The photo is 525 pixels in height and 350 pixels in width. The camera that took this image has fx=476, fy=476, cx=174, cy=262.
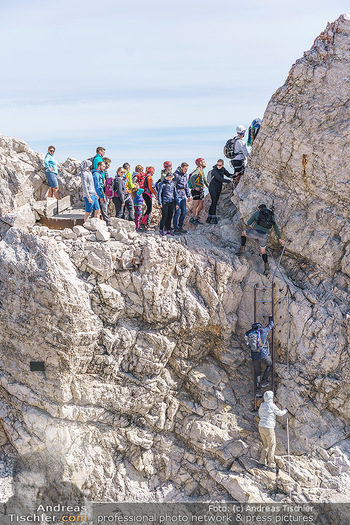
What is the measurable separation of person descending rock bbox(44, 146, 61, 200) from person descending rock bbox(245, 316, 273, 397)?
25.9ft

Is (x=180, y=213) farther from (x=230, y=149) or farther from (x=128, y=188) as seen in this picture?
(x=230, y=149)

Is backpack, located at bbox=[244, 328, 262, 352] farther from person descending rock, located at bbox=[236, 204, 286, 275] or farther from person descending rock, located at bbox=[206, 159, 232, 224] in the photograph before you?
person descending rock, located at bbox=[206, 159, 232, 224]

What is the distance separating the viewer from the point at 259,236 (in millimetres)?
12453

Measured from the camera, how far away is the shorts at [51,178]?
49.6 ft

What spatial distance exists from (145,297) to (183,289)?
3.42ft

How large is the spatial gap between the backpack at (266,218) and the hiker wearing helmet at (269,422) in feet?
13.8

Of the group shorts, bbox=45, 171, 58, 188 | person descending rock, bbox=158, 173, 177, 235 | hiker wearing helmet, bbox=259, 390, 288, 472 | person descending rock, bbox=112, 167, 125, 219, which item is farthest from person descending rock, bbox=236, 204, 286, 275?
shorts, bbox=45, 171, 58, 188

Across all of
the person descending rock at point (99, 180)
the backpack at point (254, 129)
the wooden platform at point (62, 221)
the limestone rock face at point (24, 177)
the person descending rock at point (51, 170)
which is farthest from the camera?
the person descending rock at point (51, 170)

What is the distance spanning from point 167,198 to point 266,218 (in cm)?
276

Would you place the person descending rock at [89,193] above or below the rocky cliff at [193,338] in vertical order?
above

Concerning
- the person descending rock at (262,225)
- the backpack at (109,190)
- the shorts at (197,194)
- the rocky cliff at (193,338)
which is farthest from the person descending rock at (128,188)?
the person descending rock at (262,225)

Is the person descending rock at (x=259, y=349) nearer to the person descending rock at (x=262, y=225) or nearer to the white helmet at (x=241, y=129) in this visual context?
the person descending rock at (x=262, y=225)

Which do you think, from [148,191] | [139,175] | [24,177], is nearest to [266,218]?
[148,191]

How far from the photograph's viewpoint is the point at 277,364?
12.5 m
